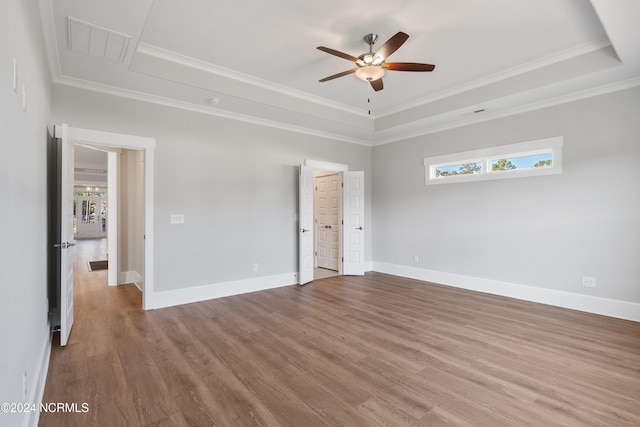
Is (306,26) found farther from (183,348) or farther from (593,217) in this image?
(593,217)

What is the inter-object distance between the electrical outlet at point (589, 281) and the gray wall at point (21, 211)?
221 inches

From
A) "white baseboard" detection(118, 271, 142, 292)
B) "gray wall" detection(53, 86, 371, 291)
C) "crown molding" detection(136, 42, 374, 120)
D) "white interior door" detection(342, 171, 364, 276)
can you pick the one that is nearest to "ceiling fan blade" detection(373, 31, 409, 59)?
"crown molding" detection(136, 42, 374, 120)

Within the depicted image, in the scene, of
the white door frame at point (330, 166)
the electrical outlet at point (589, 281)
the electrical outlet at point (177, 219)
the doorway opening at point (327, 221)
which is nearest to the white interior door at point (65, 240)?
the electrical outlet at point (177, 219)

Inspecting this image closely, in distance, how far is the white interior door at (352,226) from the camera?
21.1 feet

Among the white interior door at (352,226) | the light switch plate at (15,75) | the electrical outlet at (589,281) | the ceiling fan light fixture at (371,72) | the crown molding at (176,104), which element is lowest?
the electrical outlet at (589,281)

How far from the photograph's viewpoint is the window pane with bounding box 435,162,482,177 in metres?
5.24

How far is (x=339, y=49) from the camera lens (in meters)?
3.55

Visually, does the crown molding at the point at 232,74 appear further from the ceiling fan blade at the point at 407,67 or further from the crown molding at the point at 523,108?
the ceiling fan blade at the point at 407,67

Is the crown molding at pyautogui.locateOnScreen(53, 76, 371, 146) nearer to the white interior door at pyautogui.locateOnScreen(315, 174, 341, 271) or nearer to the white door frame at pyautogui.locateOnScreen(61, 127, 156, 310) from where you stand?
the white door frame at pyautogui.locateOnScreen(61, 127, 156, 310)

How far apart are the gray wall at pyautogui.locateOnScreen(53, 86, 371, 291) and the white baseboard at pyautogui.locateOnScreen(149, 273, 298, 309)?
0.08 meters

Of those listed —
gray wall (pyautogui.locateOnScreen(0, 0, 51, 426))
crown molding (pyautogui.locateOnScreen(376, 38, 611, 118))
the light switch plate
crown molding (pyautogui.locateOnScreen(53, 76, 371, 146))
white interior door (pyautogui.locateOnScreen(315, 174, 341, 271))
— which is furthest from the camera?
white interior door (pyautogui.locateOnScreen(315, 174, 341, 271))

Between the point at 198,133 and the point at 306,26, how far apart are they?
2.37m

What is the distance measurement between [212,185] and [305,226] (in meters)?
1.80

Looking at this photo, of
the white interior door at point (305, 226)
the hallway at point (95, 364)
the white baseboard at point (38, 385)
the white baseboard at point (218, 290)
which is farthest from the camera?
the white interior door at point (305, 226)
